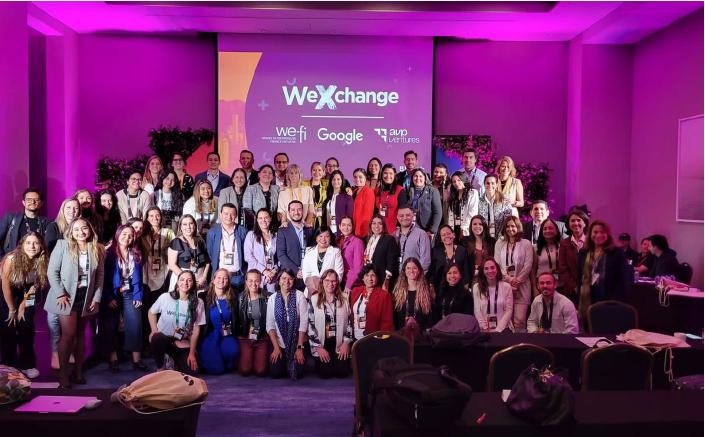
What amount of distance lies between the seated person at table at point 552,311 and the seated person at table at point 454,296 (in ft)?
1.99

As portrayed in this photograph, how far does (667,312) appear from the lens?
6688 mm

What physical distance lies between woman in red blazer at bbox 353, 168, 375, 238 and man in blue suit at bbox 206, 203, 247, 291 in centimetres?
155

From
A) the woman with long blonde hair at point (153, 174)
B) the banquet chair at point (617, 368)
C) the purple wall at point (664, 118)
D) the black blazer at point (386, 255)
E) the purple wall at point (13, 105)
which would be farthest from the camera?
the purple wall at point (664, 118)

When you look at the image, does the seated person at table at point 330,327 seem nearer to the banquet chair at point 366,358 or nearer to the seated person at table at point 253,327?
the seated person at table at point 253,327

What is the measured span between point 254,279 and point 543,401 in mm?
3784

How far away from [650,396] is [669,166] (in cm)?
624

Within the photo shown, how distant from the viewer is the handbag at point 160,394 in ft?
9.48

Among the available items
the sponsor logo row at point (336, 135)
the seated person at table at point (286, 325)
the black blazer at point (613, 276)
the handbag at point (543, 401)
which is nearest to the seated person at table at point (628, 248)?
the sponsor logo row at point (336, 135)

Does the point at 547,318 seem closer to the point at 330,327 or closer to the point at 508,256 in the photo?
the point at 508,256

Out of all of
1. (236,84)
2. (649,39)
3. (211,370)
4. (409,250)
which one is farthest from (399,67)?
(211,370)

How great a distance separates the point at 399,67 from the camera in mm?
9984

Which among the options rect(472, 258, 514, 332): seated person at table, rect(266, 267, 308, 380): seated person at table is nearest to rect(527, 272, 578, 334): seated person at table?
rect(472, 258, 514, 332): seated person at table

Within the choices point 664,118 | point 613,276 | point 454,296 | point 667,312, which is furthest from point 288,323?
point 664,118

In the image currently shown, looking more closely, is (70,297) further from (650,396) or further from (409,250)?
(650,396)
